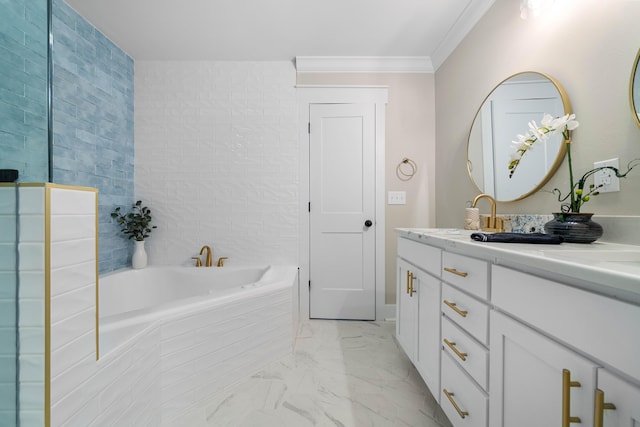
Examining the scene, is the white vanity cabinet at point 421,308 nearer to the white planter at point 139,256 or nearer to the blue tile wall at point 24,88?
the blue tile wall at point 24,88

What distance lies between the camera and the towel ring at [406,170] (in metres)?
2.60

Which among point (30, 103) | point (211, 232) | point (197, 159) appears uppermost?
point (197, 159)

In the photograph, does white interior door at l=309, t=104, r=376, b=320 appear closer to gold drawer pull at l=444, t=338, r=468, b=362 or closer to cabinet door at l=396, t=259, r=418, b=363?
cabinet door at l=396, t=259, r=418, b=363

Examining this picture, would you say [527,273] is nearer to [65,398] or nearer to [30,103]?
[65,398]

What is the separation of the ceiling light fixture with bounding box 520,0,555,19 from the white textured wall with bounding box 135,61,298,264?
1777 millimetres

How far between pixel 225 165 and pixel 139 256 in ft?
3.61

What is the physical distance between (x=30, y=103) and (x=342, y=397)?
1.77 m

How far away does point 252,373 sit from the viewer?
170 cm

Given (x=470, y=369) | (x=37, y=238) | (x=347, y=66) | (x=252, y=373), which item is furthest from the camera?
(x=347, y=66)

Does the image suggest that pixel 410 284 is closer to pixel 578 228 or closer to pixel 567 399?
pixel 578 228

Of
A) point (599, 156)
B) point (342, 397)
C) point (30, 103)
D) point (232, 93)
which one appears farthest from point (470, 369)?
point (232, 93)

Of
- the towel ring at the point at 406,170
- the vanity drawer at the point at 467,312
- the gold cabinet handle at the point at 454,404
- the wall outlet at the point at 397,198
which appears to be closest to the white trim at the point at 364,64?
the towel ring at the point at 406,170

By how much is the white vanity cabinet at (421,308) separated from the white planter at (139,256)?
7.19 feet

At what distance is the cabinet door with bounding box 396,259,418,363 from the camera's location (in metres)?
1.56
